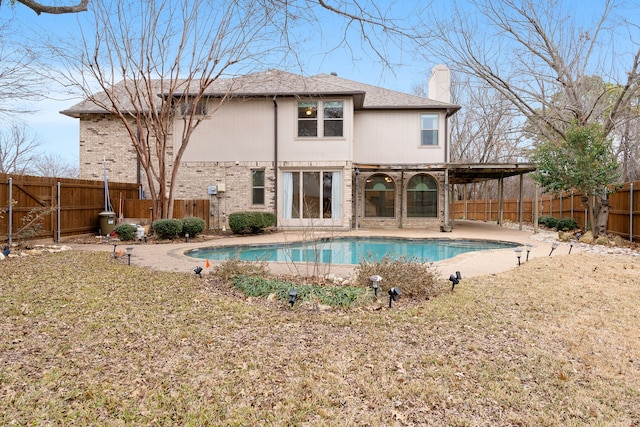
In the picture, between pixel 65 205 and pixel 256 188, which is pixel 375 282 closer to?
pixel 65 205

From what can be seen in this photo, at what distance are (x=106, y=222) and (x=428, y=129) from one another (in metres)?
12.4

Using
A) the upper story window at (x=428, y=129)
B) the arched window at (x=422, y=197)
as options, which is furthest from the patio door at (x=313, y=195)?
the upper story window at (x=428, y=129)

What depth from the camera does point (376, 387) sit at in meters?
2.93

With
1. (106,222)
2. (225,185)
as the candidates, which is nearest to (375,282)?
(106,222)

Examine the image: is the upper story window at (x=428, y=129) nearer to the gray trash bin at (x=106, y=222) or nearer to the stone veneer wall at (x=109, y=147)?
the stone veneer wall at (x=109, y=147)

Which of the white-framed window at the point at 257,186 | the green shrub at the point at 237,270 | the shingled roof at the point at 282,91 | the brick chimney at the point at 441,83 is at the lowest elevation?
the green shrub at the point at 237,270

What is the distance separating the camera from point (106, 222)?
42.3 ft

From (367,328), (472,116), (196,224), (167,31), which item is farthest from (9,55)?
(472,116)

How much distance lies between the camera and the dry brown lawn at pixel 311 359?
2629 millimetres

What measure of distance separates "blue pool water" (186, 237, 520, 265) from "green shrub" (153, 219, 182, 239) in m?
1.90

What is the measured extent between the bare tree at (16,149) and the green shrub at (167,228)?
67.1ft

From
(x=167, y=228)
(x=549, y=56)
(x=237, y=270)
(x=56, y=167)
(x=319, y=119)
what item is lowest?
(x=237, y=270)

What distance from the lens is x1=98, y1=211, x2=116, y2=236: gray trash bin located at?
12859 mm

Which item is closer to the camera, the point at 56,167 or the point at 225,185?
the point at 225,185
